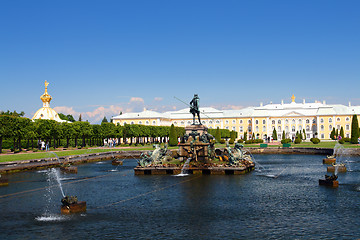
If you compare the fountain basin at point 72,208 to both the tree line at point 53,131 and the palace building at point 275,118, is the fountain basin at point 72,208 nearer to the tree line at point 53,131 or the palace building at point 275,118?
the tree line at point 53,131

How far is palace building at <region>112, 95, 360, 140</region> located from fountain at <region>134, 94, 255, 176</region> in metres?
85.9

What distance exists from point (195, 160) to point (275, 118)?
101 meters

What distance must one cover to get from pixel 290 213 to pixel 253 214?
135 cm

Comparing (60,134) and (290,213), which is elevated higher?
(60,134)

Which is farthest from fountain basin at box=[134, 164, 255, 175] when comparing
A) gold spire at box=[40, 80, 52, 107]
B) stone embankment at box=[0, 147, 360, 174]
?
gold spire at box=[40, 80, 52, 107]

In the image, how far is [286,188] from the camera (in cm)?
2011

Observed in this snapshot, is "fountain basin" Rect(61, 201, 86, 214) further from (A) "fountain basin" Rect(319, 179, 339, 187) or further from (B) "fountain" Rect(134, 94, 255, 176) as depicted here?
(A) "fountain basin" Rect(319, 179, 339, 187)

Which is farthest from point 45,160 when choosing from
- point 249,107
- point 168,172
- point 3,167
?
point 249,107

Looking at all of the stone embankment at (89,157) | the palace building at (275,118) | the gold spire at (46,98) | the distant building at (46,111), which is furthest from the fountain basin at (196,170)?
the palace building at (275,118)

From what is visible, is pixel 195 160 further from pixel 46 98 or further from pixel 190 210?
pixel 46 98

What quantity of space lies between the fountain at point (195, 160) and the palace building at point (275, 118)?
282 feet

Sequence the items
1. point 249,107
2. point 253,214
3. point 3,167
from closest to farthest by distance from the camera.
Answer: point 253,214 → point 3,167 → point 249,107

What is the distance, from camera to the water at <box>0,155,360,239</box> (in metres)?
12.0

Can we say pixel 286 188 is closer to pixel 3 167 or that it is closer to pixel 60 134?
pixel 3 167
